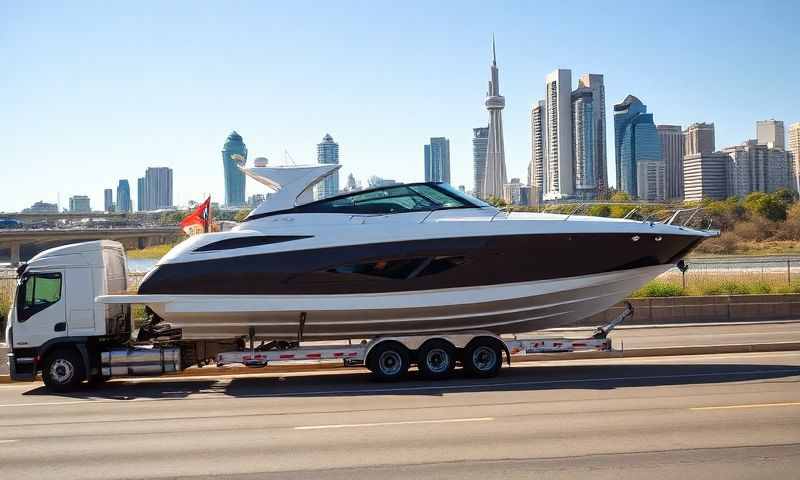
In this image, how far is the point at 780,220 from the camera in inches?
2891

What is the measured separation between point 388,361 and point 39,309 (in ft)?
23.1

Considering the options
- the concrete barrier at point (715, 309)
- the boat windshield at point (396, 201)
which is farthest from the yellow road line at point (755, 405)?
the concrete barrier at point (715, 309)

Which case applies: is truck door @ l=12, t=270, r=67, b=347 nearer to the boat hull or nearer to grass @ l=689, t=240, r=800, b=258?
the boat hull

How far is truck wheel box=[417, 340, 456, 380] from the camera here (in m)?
14.4

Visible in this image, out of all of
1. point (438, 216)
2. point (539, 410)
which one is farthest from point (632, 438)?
point (438, 216)

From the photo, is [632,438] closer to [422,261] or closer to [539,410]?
[539,410]

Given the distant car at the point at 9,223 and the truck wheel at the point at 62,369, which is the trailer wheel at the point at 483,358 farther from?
the distant car at the point at 9,223

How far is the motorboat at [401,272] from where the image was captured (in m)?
14.5

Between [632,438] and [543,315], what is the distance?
6.35 m

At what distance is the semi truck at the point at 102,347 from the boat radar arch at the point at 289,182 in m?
2.91

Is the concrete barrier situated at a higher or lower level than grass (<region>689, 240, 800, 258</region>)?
lower

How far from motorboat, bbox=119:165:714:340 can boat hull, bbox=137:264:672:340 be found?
0.02m

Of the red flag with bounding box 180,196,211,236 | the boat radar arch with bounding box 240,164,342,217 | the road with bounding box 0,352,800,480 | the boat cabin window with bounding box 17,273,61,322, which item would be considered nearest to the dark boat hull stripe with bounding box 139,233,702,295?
the boat radar arch with bounding box 240,164,342,217

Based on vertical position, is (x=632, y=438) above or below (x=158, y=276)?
below
